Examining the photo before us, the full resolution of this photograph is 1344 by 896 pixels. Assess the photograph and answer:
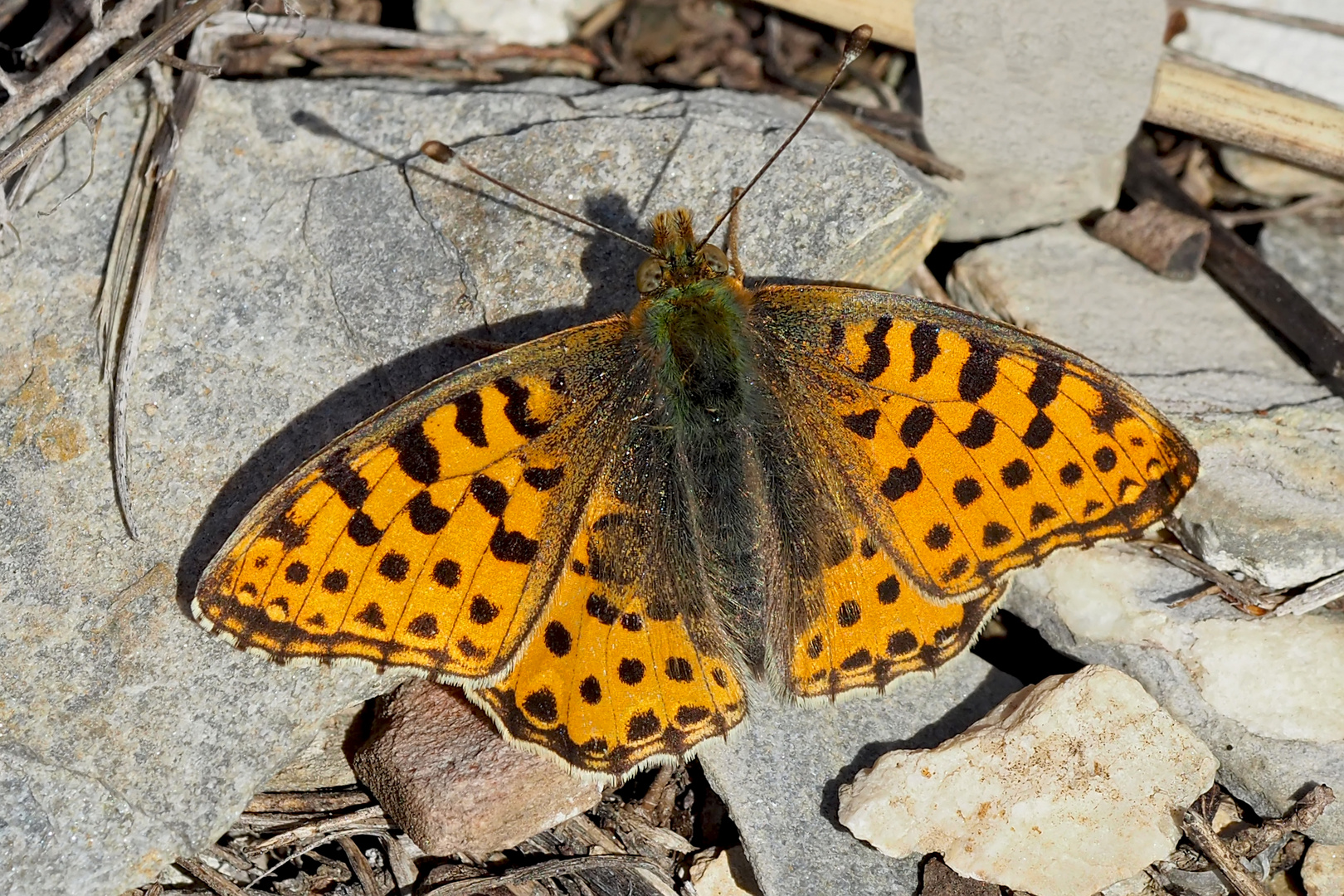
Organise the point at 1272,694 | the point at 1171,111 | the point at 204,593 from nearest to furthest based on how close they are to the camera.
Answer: the point at 204,593 → the point at 1272,694 → the point at 1171,111

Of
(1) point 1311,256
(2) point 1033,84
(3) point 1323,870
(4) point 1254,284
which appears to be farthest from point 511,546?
(1) point 1311,256

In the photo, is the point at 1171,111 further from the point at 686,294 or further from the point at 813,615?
the point at 813,615

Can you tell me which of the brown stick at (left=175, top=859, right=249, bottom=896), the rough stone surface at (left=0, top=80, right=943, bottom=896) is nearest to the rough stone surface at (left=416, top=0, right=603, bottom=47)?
the rough stone surface at (left=0, top=80, right=943, bottom=896)

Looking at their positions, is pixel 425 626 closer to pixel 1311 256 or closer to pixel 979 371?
pixel 979 371

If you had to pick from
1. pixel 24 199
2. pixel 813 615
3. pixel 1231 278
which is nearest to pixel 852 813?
pixel 813 615

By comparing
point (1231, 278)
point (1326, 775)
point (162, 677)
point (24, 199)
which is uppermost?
point (24, 199)
